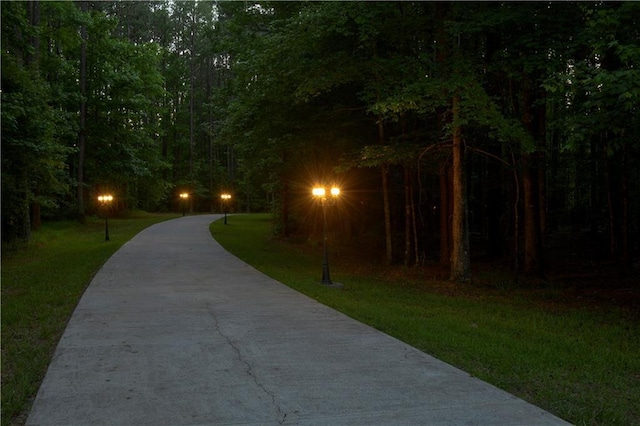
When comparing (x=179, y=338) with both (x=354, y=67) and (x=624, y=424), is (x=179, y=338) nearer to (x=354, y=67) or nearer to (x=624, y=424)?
(x=624, y=424)

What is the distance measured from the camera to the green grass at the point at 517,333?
15.7ft

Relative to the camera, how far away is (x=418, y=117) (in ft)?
52.8

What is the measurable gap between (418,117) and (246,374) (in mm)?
12587

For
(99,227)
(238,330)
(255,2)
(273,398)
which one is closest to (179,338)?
(238,330)

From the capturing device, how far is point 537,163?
1423 cm

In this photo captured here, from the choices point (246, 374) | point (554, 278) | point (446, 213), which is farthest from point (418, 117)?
point (246, 374)

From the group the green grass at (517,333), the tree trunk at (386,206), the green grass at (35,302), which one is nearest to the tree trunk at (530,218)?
the green grass at (517,333)

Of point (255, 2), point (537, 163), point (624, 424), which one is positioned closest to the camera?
point (624, 424)

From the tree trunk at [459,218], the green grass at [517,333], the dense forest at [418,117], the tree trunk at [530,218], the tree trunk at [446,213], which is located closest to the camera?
the green grass at [517,333]

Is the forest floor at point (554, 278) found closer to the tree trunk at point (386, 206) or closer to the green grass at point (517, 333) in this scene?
the green grass at point (517, 333)

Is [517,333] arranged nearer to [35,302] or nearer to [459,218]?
[459,218]

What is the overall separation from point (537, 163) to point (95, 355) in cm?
1247

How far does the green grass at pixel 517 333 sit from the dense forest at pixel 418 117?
213 centimetres

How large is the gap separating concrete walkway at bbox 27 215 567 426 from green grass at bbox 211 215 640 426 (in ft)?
1.59
